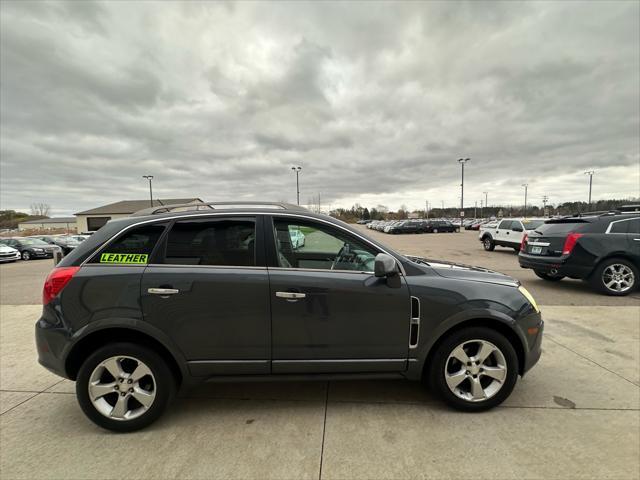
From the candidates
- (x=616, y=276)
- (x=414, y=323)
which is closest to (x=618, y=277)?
(x=616, y=276)

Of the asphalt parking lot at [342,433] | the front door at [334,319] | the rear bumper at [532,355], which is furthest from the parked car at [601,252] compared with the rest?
the front door at [334,319]

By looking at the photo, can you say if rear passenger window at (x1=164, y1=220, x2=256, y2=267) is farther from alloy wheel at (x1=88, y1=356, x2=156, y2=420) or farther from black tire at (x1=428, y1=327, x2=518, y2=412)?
black tire at (x1=428, y1=327, x2=518, y2=412)

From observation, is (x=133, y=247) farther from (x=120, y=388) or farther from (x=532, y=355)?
(x=532, y=355)

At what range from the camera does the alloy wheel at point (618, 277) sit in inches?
Result: 252

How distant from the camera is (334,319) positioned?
8.41 ft

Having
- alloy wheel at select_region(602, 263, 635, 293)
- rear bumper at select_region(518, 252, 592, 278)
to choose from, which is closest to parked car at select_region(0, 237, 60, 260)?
rear bumper at select_region(518, 252, 592, 278)

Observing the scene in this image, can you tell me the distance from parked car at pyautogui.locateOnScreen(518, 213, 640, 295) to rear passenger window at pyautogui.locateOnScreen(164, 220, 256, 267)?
7.14 meters

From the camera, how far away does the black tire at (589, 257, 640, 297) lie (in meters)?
6.37

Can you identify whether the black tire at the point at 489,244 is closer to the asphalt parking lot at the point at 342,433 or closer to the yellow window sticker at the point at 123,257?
the asphalt parking lot at the point at 342,433

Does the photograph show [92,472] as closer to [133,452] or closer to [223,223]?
[133,452]

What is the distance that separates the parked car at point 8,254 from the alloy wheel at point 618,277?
1034 inches

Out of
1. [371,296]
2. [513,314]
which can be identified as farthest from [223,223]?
[513,314]

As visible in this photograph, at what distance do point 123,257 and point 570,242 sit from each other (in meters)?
8.03

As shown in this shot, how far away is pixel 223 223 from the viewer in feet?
8.84
